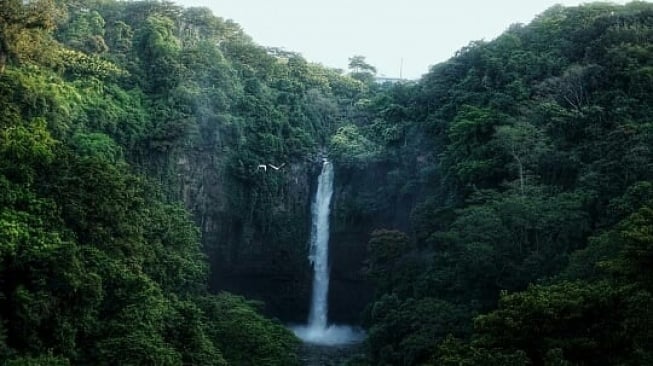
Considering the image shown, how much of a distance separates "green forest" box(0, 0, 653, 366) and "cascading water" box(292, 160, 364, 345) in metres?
0.59

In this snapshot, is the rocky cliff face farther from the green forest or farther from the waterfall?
the waterfall

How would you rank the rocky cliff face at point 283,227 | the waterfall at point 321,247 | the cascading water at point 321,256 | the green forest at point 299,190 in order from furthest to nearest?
the waterfall at point 321,247 → the cascading water at point 321,256 → the rocky cliff face at point 283,227 → the green forest at point 299,190

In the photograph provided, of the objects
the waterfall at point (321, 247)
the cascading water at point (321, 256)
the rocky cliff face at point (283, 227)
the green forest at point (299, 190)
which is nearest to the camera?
the green forest at point (299, 190)

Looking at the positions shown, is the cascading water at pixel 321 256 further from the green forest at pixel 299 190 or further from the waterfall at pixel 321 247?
the green forest at pixel 299 190

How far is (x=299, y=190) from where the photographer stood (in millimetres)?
35625

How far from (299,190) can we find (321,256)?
3611mm

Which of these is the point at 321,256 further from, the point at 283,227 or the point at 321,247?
the point at 283,227

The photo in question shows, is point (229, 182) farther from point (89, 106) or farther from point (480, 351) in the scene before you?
point (480, 351)

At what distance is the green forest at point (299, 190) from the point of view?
15281mm

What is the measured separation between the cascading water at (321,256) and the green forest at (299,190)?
59cm

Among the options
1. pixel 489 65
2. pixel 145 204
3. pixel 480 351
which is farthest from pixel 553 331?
pixel 489 65

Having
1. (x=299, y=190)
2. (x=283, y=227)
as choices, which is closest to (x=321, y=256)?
(x=283, y=227)

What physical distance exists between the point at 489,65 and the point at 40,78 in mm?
18160

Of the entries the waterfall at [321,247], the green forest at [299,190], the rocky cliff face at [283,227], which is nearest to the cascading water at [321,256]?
the waterfall at [321,247]
